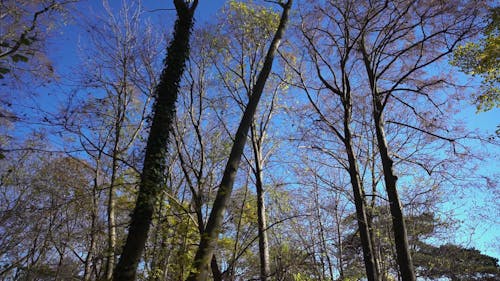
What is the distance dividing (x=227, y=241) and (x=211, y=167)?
3.80 meters

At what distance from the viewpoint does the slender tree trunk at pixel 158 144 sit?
4.16 metres

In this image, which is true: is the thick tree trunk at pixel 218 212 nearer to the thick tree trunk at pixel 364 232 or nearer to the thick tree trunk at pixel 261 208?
the thick tree trunk at pixel 364 232

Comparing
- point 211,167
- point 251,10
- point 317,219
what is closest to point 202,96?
point 211,167

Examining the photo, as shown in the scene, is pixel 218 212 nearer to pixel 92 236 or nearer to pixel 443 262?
pixel 92 236

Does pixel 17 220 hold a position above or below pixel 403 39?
below

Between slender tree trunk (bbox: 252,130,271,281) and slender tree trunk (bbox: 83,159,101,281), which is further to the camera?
slender tree trunk (bbox: 83,159,101,281)

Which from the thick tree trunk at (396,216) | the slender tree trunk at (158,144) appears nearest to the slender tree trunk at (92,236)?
the slender tree trunk at (158,144)

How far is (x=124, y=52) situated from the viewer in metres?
11.6

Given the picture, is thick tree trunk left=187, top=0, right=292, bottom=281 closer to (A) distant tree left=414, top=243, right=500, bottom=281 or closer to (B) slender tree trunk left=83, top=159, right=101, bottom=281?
(B) slender tree trunk left=83, top=159, right=101, bottom=281

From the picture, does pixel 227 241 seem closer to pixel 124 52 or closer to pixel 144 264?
pixel 144 264

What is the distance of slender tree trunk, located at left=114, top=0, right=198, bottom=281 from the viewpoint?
416 centimetres

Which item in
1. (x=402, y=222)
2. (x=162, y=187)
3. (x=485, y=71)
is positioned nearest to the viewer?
(x=162, y=187)

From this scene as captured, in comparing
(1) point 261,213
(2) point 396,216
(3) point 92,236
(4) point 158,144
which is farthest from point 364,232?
(3) point 92,236

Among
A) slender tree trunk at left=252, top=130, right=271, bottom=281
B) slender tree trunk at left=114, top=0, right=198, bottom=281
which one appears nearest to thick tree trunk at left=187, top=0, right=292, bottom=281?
slender tree trunk at left=114, top=0, right=198, bottom=281
